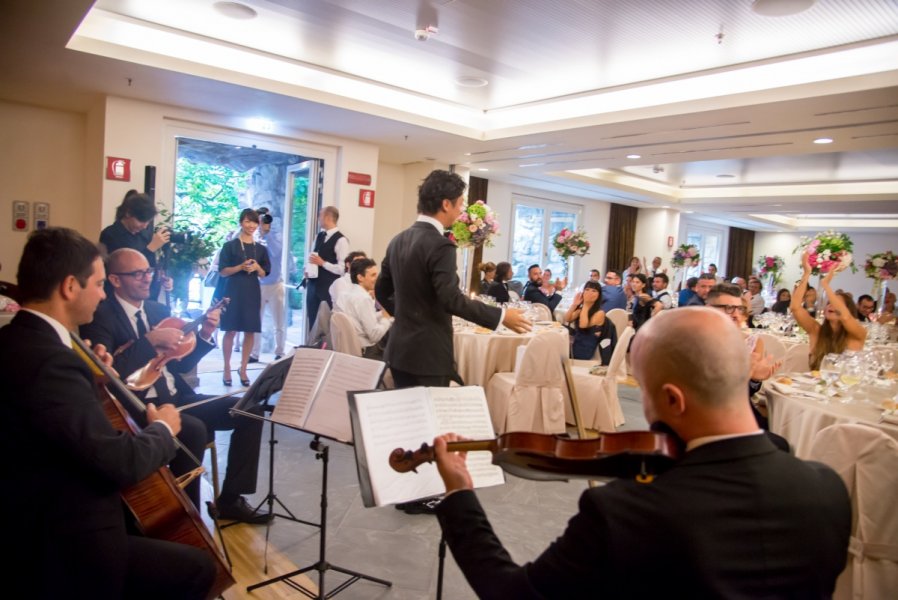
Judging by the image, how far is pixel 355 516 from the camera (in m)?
3.22

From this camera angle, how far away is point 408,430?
171 cm

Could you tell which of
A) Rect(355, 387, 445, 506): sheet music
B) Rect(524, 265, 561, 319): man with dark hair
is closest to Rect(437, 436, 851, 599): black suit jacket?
Rect(355, 387, 445, 506): sheet music

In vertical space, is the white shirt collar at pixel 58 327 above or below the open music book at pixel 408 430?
above

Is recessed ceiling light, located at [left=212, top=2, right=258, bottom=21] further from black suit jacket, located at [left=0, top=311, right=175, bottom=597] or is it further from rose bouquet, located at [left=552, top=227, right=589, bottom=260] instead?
rose bouquet, located at [left=552, top=227, right=589, bottom=260]

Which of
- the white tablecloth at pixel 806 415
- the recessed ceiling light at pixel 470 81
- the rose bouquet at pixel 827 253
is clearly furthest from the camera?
the recessed ceiling light at pixel 470 81

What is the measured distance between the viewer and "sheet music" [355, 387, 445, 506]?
1631mm

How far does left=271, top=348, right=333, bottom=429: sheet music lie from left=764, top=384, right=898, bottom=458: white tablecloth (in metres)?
2.17

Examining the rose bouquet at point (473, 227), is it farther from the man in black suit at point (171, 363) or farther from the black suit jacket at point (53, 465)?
the black suit jacket at point (53, 465)

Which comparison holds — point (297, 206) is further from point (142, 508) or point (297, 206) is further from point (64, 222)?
point (142, 508)

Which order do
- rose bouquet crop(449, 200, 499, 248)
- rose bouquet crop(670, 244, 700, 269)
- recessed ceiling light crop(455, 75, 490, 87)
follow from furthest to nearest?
1. rose bouquet crop(670, 244, 700, 269)
2. rose bouquet crop(449, 200, 499, 248)
3. recessed ceiling light crop(455, 75, 490, 87)

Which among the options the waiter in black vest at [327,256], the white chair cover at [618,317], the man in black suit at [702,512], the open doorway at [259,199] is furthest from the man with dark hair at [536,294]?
the man in black suit at [702,512]

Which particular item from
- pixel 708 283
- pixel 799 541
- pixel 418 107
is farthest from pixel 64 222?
pixel 799 541

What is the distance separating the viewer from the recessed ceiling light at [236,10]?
4.47 m

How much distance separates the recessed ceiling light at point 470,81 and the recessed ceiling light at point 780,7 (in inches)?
107
